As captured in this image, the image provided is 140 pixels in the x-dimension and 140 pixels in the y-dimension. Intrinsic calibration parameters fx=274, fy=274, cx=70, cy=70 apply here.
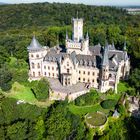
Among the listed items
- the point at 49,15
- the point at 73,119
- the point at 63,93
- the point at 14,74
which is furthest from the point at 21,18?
the point at 73,119

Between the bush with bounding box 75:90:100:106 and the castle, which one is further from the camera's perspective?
the castle

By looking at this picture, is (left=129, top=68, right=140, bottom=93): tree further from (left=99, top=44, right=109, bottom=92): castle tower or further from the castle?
(left=99, top=44, right=109, bottom=92): castle tower

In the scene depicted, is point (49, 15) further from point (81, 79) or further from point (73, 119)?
point (73, 119)

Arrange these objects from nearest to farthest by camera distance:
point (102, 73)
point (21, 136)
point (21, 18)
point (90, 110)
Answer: point (21, 136)
point (90, 110)
point (102, 73)
point (21, 18)

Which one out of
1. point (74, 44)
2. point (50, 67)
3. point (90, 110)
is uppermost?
point (74, 44)

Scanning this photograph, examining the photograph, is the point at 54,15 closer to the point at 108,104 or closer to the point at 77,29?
the point at 77,29

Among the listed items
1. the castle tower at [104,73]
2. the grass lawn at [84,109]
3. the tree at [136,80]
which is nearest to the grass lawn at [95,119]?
the grass lawn at [84,109]

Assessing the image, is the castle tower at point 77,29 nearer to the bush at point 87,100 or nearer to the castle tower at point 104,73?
the castle tower at point 104,73

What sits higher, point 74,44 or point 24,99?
point 74,44

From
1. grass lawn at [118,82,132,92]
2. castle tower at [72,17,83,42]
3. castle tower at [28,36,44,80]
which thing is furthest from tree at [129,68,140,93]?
castle tower at [28,36,44,80]
